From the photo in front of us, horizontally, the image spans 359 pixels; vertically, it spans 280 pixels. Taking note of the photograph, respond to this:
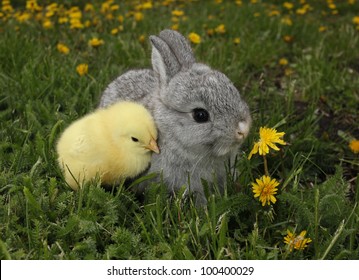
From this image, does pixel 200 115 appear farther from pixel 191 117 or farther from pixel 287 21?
pixel 287 21

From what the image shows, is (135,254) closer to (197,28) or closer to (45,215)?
(45,215)

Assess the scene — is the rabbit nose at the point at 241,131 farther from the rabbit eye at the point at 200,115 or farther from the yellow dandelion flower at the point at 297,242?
the yellow dandelion flower at the point at 297,242

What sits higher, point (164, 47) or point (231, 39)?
point (164, 47)

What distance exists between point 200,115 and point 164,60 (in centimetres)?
49

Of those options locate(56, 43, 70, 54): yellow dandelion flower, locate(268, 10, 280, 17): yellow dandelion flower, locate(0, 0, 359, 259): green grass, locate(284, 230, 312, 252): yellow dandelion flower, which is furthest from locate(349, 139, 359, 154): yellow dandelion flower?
locate(268, 10, 280, 17): yellow dandelion flower

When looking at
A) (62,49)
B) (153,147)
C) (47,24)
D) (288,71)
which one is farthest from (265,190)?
(47,24)

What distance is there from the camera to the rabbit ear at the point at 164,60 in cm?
336

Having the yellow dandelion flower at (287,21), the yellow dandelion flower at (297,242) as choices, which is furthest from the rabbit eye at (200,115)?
the yellow dandelion flower at (287,21)

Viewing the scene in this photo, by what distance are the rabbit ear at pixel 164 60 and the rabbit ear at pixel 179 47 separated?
0.08 metres

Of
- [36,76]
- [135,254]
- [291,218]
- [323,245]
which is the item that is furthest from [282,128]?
[36,76]

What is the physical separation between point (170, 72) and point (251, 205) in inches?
38.9

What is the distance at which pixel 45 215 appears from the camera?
9.82 ft

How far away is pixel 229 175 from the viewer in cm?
329
